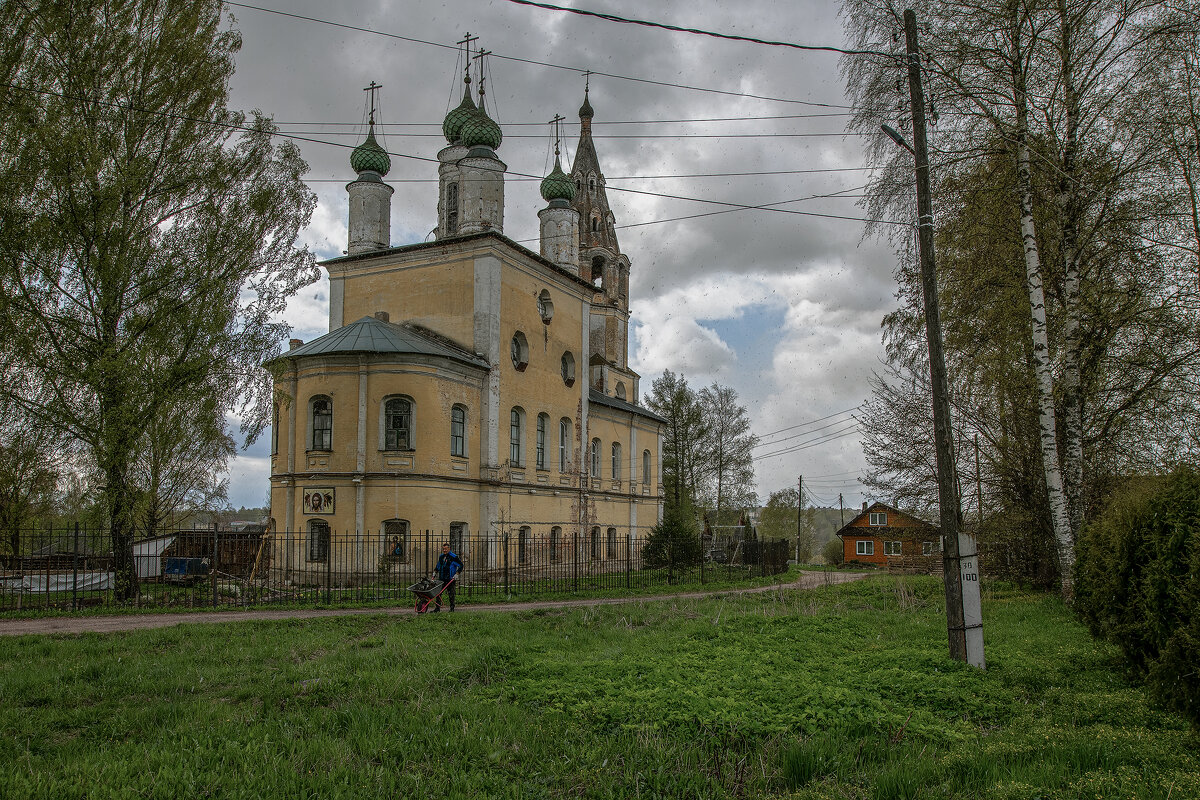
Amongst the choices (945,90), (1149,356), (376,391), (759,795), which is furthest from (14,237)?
(1149,356)

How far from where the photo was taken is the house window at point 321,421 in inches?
882

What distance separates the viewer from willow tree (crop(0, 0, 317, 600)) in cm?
1398

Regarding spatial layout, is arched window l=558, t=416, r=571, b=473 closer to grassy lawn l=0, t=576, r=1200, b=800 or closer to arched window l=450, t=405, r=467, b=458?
arched window l=450, t=405, r=467, b=458

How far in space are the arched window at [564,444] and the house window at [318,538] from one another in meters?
9.64

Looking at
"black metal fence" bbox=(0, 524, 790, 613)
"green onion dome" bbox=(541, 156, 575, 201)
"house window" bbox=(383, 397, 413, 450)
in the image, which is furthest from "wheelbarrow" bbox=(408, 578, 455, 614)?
"green onion dome" bbox=(541, 156, 575, 201)

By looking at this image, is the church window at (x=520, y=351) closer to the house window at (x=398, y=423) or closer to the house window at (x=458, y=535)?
the house window at (x=398, y=423)

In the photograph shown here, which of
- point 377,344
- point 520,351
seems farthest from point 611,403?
point 377,344

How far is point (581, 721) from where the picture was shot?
657 cm

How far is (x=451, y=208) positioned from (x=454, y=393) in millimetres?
8128

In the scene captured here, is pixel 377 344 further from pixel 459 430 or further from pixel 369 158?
pixel 369 158

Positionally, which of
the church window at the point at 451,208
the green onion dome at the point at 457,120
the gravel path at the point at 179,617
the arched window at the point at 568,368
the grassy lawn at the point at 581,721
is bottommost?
the gravel path at the point at 179,617

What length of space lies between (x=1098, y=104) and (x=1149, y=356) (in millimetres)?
4526

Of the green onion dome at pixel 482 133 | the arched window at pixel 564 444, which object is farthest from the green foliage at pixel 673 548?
the green onion dome at pixel 482 133

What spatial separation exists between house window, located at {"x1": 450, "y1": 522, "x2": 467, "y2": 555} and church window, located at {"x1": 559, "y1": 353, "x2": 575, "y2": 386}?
839cm
